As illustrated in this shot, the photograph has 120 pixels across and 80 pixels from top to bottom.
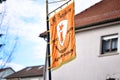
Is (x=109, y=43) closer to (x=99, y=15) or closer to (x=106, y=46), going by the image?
(x=106, y=46)

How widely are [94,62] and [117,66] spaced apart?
2.02m

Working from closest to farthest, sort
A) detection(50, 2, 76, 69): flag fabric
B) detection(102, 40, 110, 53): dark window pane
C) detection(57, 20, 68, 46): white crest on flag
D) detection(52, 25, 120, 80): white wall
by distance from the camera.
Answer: detection(50, 2, 76, 69): flag fabric → detection(57, 20, 68, 46): white crest on flag → detection(52, 25, 120, 80): white wall → detection(102, 40, 110, 53): dark window pane

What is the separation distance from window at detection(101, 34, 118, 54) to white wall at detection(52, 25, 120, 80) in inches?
11.5

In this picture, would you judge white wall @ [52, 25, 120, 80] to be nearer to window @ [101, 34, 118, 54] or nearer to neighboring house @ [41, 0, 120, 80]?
neighboring house @ [41, 0, 120, 80]

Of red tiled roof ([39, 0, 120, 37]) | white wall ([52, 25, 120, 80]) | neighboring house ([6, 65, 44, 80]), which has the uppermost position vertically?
red tiled roof ([39, 0, 120, 37])

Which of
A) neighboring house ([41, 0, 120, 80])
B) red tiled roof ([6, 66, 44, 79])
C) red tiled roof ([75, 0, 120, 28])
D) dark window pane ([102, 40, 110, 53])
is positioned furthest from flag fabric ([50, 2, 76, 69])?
red tiled roof ([6, 66, 44, 79])

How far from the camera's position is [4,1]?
644 inches

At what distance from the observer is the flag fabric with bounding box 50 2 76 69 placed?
12.5m

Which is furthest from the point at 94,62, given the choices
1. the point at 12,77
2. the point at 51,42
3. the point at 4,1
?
the point at 12,77

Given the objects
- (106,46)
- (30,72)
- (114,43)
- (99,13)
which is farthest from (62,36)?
(30,72)

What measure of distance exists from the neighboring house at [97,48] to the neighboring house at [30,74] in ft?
85.3

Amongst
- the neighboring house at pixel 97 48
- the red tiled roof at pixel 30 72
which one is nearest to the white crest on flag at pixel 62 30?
the neighboring house at pixel 97 48

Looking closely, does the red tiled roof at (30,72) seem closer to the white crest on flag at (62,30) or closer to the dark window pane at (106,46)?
the dark window pane at (106,46)

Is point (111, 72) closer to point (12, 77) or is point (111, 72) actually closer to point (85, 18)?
point (85, 18)
